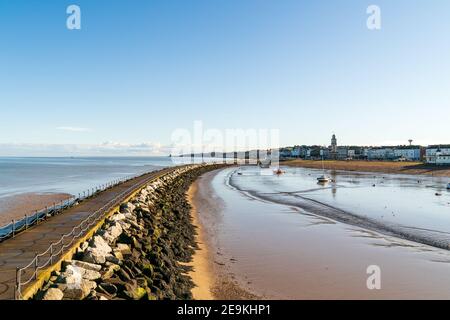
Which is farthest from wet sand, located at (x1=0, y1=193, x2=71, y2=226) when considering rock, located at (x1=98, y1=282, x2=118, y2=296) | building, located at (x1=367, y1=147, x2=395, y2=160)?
building, located at (x1=367, y1=147, x2=395, y2=160)

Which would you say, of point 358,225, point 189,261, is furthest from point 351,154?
point 189,261

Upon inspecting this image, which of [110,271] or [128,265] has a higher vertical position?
[110,271]

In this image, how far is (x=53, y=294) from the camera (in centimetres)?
778

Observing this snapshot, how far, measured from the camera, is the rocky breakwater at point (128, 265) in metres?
8.65

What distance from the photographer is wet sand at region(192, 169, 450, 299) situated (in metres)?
11.6

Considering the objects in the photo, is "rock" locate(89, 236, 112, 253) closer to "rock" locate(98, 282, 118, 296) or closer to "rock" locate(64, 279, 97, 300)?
"rock" locate(98, 282, 118, 296)

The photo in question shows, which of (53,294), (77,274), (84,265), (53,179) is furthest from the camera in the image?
(53,179)

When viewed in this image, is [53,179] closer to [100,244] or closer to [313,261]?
[100,244]

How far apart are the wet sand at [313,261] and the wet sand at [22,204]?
13131 millimetres

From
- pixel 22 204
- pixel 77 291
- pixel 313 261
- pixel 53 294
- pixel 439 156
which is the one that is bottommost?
pixel 313 261

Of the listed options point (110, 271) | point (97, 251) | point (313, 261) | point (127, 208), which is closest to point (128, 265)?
point (110, 271)

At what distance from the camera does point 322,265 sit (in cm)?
1413

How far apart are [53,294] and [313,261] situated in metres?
10.1
